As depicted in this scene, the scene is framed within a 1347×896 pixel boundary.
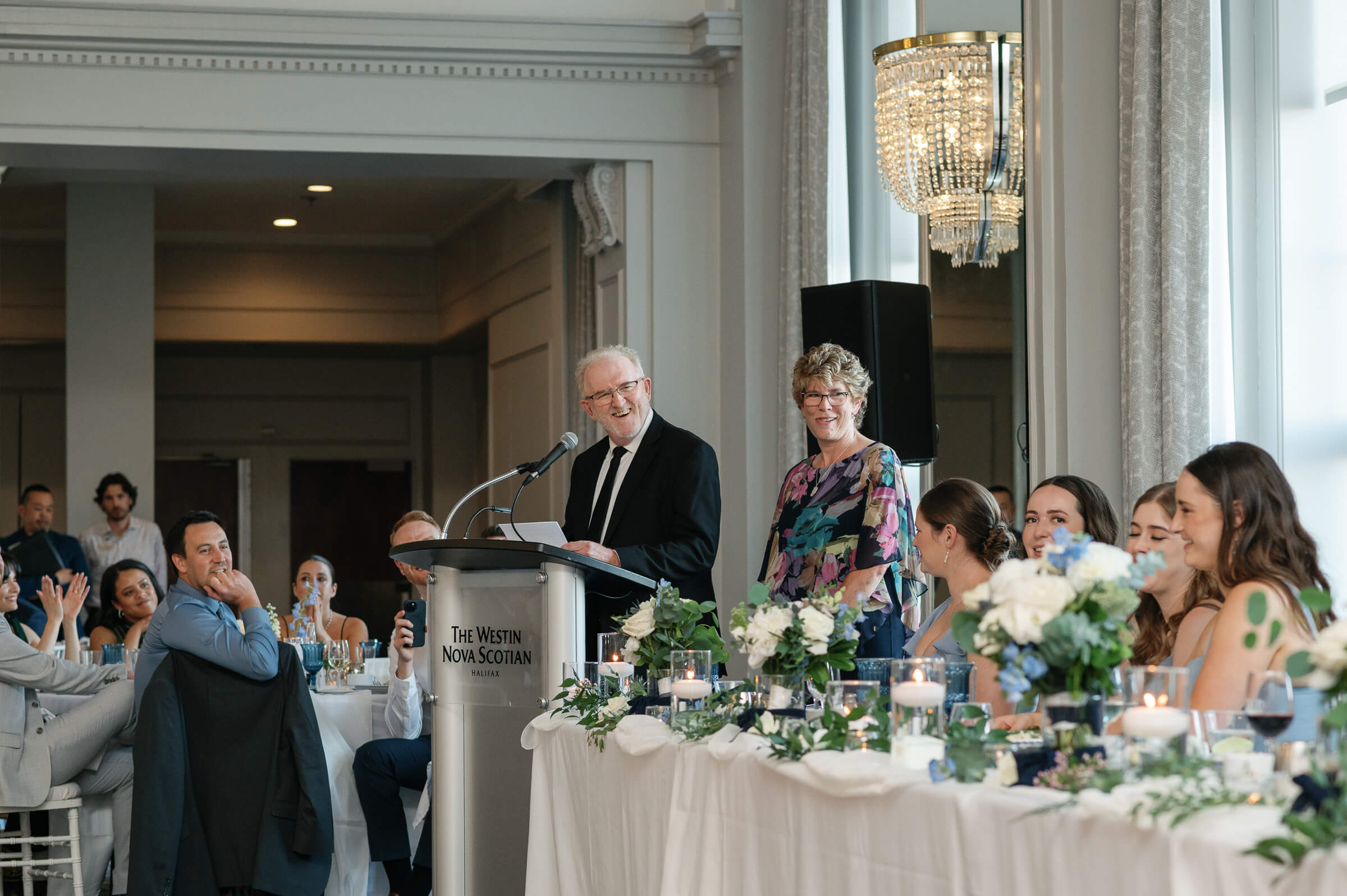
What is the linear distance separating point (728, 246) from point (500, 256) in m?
4.00

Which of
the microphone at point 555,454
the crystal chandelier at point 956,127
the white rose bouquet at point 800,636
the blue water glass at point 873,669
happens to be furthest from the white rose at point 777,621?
the crystal chandelier at point 956,127

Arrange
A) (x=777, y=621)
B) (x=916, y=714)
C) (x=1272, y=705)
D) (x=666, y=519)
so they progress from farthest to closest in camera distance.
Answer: (x=666, y=519) → (x=777, y=621) → (x=916, y=714) → (x=1272, y=705)

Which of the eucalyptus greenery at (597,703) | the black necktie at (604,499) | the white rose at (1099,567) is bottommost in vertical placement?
the eucalyptus greenery at (597,703)

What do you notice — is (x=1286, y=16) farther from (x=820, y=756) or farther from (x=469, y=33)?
(x=469, y=33)

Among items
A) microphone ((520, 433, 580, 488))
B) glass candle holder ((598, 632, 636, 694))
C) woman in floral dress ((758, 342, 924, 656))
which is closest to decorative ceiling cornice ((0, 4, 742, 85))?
woman in floral dress ((758, 342, 924, 656))

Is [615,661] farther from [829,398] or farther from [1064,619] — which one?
[1064,619]

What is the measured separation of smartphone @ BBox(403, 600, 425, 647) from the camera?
180 inches

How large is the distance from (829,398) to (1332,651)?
2.15 meters

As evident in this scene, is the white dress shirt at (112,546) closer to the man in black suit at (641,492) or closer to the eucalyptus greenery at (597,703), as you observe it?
the man in black suit at (641,492)

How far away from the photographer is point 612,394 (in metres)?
3.83

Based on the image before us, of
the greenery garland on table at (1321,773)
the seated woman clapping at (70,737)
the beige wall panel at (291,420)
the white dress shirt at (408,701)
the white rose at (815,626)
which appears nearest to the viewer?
the greenery garland on table at (1321,773)

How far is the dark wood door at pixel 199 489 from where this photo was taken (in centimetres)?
1302

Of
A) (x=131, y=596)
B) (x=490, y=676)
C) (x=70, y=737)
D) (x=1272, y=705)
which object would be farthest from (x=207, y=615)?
(x=1272, y=705)

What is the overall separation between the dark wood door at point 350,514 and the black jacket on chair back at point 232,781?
9.20 metres
